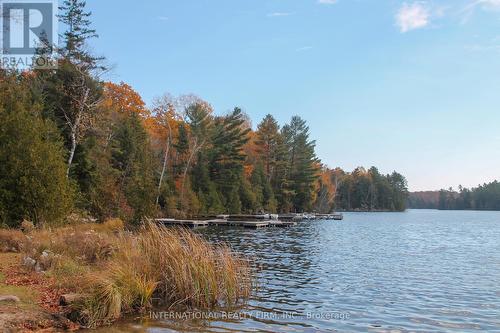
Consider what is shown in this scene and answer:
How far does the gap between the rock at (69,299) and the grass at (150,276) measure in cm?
12

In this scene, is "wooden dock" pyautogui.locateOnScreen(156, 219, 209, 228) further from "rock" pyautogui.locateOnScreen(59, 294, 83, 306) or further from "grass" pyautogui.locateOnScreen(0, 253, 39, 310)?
"rock" pyautogui.locateOnScreen(59, 294, 83, 306)

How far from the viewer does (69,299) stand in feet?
27.7

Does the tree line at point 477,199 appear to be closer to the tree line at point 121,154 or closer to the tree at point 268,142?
the tree line at point 121,154

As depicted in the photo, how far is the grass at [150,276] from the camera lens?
28.0ft

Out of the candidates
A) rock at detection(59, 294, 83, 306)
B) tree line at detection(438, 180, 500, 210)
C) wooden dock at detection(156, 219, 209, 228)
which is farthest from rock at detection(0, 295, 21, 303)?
tree line at detection(438, 180, 500, 210)

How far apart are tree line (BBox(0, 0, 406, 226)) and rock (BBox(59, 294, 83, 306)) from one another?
34.0 ft

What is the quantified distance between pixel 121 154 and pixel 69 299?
35.8 metres

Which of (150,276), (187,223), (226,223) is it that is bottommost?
(226,223)

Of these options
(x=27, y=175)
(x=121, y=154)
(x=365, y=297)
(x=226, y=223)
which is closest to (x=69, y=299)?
(x=365, y=297)

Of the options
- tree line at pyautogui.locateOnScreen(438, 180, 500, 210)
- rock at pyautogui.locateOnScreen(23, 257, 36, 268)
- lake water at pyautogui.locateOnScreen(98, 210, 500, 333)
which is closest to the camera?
lake water at pyautogui.locateOnScreen(98, 210, 500, 333)

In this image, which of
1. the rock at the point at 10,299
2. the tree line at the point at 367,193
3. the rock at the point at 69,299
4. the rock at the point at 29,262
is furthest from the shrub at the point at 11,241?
the tree line at the point at 367,193

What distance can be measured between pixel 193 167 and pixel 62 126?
98.4 feet

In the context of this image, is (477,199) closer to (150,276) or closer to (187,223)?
(187,223)

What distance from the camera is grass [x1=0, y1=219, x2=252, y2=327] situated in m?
8.52
